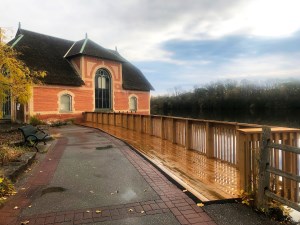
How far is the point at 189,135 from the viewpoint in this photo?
10.1 meters

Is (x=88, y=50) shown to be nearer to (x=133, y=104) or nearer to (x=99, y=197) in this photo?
(x=133, y=104)

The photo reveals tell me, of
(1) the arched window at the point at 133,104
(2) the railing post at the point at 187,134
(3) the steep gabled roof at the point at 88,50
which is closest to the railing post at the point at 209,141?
(2) the railing post at the point at 187,134

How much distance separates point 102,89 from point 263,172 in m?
28.5

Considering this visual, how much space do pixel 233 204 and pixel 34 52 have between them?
88.3 ft

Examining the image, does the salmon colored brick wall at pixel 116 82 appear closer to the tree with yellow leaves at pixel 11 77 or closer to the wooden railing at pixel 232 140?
the wooden railing at pixel 232 140

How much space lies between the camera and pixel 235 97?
62.2m

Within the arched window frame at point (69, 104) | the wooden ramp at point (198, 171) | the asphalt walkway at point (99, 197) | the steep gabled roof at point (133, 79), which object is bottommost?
the asphalt walkway at point (99, 197)

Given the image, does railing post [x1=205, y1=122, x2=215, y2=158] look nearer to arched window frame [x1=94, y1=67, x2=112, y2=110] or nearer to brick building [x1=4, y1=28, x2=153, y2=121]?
brick building [x1=4, y1=28, x2=153, y2=121]

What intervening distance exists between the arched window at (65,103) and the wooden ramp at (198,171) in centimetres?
1886

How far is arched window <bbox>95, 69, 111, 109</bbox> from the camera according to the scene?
3138 cm

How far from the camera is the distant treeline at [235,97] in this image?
51622 millimetres

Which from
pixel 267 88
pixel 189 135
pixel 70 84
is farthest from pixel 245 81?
pixel 189 135

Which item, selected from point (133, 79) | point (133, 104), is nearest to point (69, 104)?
point (133, 104)

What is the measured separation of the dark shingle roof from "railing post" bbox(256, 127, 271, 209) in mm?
23865
